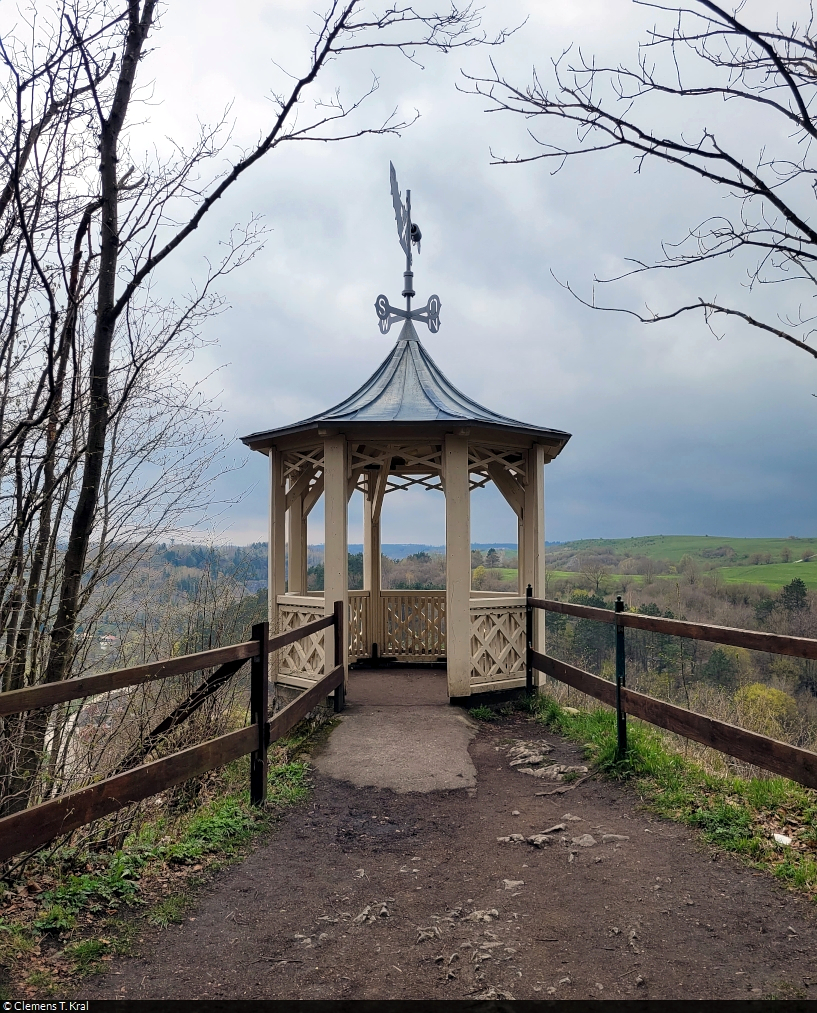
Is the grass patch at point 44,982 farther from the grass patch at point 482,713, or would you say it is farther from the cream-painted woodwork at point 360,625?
the cream-painted woodwork at point 360,625

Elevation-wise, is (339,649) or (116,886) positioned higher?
(339,649)

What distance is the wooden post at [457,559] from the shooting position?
809 cm

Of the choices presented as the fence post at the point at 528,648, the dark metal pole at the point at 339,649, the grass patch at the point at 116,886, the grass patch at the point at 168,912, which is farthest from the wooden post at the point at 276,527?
the grass patch at the point at 168,912

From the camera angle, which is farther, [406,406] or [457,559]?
[406,406]

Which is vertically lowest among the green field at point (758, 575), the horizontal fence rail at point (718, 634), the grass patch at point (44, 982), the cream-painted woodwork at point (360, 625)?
the green field at point (758, 575)

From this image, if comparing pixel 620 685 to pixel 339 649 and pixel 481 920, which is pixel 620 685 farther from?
pixel 339 649

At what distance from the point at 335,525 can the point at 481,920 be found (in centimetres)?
531

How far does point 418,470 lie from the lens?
36.6ft

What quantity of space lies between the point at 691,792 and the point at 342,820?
2.45 metres

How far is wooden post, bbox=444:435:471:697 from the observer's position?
8086mm

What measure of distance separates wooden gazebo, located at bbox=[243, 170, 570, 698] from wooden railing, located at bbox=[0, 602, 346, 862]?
2.30 metres

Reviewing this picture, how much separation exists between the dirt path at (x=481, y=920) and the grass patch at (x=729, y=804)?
15 centimetres

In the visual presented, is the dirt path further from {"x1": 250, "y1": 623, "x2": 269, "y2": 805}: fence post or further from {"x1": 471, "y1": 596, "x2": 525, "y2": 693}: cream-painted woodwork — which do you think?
{"x1": 471, "y1": 596, "x2": 525, "y2": 693}: cream-painted woodwork

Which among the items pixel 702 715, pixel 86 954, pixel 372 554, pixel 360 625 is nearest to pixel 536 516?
pixel 372 554
